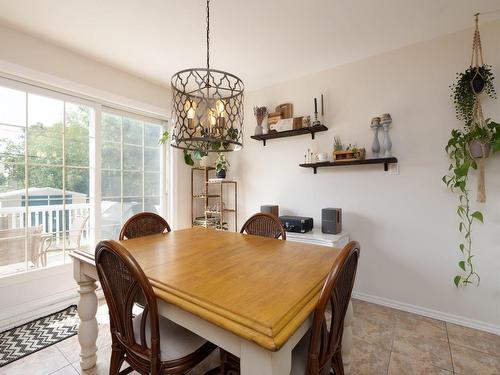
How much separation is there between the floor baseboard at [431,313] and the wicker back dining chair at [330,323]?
159cm

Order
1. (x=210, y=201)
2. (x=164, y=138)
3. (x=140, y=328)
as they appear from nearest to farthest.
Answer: (x=140, y=328) → (x=164, y=138) → (x=210, y=201)

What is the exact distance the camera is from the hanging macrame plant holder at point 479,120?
6.23 ft

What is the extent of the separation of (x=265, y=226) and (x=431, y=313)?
1.72 meters

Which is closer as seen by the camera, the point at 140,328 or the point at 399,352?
the point at 140,328

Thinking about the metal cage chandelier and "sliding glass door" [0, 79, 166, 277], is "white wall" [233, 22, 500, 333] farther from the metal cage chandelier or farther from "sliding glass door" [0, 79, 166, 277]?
"sliding glass door" [0, 79, 166, 277]

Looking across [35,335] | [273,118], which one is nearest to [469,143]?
[273,118]

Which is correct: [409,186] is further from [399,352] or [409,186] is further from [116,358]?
[116,358]

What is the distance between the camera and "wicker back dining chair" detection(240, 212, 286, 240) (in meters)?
1.98

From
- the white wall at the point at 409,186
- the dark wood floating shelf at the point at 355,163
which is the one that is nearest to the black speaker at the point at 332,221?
the white wall at the point at 409,186

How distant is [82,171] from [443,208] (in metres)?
3.55

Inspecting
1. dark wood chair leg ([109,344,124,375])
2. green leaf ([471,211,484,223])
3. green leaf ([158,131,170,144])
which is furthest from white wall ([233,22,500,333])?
dark wood chair leg ([109,344,124,375])

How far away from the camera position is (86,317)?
1489 millimetres

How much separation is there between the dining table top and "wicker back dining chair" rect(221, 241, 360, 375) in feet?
0.21

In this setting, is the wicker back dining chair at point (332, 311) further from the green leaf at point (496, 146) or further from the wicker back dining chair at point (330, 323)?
the green leaf at point (496, 146)
